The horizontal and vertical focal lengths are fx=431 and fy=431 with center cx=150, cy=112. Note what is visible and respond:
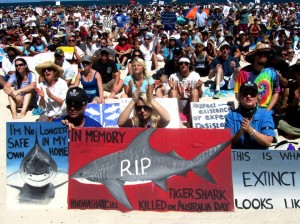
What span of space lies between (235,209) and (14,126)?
2503 mm

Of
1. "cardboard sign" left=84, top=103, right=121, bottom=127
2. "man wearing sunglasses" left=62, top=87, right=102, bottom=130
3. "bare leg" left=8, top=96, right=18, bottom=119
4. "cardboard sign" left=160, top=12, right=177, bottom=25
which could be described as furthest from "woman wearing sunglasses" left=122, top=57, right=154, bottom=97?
"cardboard sign" left=160, top=12, right=177, bottom=25

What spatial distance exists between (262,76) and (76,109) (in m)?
3.04

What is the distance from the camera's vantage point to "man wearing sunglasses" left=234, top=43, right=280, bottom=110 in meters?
6.30

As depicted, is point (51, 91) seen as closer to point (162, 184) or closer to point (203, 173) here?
point (162, 184)

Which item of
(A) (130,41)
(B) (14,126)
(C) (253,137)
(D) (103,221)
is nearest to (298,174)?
(C) (253,137)

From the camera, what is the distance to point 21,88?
845cm

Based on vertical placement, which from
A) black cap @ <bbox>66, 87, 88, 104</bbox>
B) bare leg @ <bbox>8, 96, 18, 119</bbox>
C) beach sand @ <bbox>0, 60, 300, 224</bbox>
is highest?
black cap @ <bbox>66, 87, 88, 104</bbox>

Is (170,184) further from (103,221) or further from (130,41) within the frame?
(130,41)

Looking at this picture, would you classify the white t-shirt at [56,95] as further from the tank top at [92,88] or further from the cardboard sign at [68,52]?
the cardboard sign at [68,52]

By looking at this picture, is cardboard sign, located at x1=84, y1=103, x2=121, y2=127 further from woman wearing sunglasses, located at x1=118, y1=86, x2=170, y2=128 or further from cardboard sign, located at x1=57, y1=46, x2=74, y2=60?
cardboard sign, located at x1=57, y1=46, x2=74, y2=60

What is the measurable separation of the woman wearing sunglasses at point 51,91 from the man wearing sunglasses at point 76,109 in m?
2.34

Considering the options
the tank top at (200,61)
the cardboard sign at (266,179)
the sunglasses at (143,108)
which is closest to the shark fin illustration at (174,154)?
the cardboard sign at (266,179)

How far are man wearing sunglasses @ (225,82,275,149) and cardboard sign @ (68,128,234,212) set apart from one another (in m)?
0.19

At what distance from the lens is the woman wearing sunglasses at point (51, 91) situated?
710 centimetres
